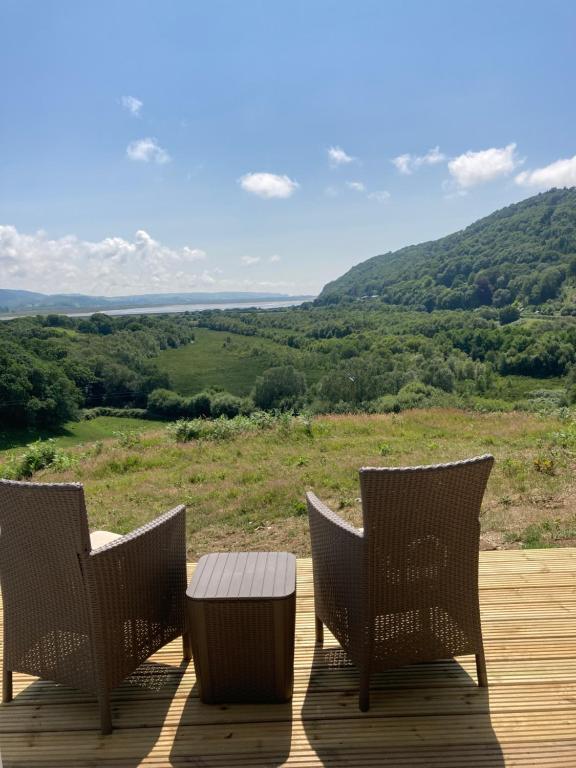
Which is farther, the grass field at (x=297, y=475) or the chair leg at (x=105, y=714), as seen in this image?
the grass field at (x=297, y=475)

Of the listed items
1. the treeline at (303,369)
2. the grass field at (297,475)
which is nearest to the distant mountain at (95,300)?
the treeline at (303,369)

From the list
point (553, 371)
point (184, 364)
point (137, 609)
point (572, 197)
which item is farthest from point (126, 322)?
point (572, 197)

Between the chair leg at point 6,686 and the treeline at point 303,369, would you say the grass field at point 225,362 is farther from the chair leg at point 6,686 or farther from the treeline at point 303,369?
the chair leg at point 6,686

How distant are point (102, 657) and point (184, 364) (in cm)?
5576

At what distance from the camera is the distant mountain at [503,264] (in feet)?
234

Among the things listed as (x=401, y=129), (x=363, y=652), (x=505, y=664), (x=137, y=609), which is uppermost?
(x=401, y=129)

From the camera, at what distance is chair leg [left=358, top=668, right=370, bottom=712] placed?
1.75 metres

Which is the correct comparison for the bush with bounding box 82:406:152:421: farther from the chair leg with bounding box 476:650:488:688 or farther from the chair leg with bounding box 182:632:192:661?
the chair leg with bounding box 476:650:488:688

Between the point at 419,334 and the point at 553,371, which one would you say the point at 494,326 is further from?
the point at 553,371

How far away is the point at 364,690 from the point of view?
176cm

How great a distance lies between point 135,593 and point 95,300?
147 m

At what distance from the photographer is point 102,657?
1.66 meters

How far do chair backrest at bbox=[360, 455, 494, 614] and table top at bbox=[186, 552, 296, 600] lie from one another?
0.34 meters

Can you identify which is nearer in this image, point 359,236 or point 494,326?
point 359,236
